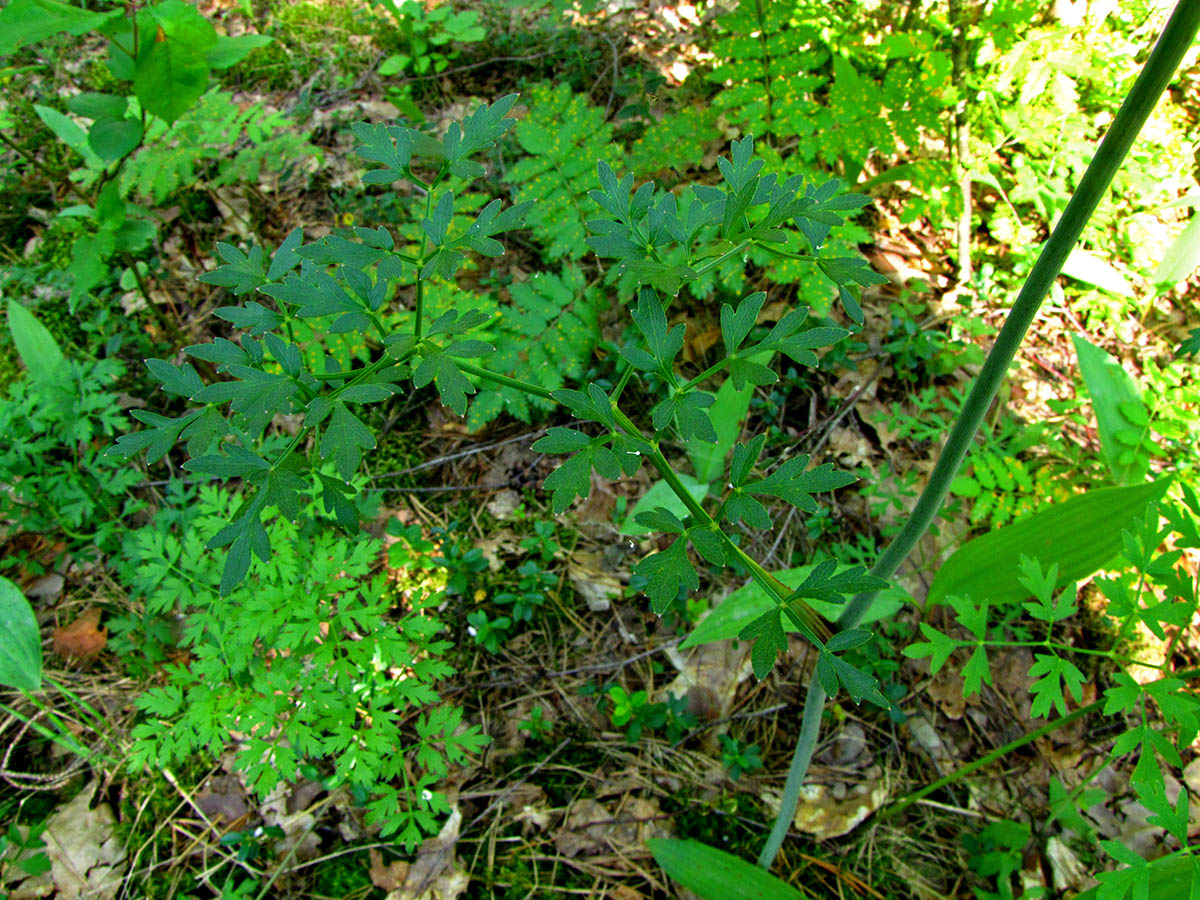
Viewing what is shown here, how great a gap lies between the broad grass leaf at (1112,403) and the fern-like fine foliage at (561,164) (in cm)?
165

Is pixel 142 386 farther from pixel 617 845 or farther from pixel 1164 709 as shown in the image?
pixel 1164 709

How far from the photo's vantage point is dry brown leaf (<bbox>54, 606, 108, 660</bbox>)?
221 cm

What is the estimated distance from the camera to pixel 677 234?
1.02m

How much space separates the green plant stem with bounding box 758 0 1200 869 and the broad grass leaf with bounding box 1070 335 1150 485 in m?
1.28

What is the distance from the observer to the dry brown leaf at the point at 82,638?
2.21m

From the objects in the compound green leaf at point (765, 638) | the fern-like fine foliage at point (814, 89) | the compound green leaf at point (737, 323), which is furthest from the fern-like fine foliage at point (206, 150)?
the compound green leaf at point (765, 638)

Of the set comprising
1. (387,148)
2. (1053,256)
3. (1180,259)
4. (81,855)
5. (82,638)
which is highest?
→ (1053,256)

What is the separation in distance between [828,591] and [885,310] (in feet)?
6.96

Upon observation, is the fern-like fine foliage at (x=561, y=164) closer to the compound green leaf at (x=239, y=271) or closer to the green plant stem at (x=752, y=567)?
the compound green leaf at (x=239, y=271)

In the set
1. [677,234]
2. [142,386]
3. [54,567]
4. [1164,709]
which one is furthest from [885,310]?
[54,567]

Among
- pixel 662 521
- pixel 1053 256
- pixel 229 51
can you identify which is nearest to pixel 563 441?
pixel 662 521

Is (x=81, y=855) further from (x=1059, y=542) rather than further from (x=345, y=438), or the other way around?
(x=1059, y=542)

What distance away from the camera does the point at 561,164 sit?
2.62m

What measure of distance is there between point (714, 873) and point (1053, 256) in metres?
1.56
